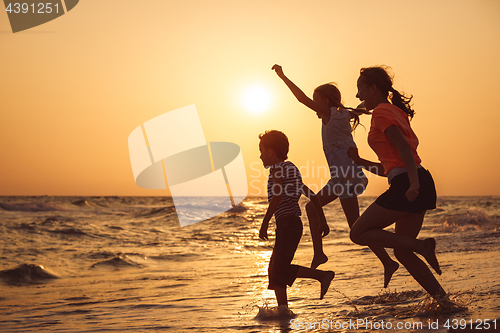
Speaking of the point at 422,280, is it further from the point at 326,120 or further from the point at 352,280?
the point at 352,280

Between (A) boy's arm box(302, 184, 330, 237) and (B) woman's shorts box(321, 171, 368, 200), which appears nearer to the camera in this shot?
(A) boy's arm box(302, 184, 330, 237)

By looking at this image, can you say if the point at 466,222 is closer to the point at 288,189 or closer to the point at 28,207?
the point at 288,189

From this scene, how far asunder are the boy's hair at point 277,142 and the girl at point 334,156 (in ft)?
1.20

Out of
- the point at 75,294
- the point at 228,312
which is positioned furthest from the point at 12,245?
the point at 228,312

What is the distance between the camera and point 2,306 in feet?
18.3

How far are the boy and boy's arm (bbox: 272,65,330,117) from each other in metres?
0.42

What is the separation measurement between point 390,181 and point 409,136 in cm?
35

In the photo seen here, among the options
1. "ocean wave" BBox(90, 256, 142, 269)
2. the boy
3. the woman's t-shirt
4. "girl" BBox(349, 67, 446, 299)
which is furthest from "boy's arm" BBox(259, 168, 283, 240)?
"ocean wave" BBox(90, 256, 142, 269)

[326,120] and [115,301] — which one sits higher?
[326,120]

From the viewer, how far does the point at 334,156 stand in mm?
3793

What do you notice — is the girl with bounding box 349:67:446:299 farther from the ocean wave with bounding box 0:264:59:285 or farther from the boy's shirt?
the ocean wave with bounding box 0:264:59:285

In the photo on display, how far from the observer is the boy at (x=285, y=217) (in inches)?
141

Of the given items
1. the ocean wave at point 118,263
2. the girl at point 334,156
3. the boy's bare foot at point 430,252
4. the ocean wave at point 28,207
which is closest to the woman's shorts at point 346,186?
the girl at point 334,156

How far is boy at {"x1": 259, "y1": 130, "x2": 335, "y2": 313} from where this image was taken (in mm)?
3586
